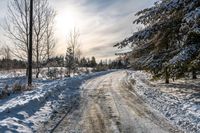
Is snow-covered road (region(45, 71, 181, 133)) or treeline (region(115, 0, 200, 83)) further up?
treeline (region(115, 0, 200, 83))

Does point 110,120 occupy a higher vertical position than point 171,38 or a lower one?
lower

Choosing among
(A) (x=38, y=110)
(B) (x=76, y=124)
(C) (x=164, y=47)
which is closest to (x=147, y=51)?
(C) (x=164, y=47)

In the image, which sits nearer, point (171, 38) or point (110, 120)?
point (110, 120)

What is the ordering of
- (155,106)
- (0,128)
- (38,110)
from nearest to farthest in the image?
(0,128), (38,110), (155,106)

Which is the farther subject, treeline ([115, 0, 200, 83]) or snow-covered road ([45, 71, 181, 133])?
treeline ([115, 0, 200, 83])

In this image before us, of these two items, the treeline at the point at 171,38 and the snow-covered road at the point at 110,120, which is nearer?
the snow-covered road at the point at 110,120

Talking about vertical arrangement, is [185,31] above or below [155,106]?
above

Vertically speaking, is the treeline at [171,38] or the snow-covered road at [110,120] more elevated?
the treeline at [171,38]

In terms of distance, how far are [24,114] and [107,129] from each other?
11.0 feet

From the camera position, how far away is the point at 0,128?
331 inches

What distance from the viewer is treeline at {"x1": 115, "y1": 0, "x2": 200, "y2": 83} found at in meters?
13.3

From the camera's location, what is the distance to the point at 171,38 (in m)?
16.3

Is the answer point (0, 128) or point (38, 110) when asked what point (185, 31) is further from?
point (0, 128)

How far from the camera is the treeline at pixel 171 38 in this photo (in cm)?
1328
